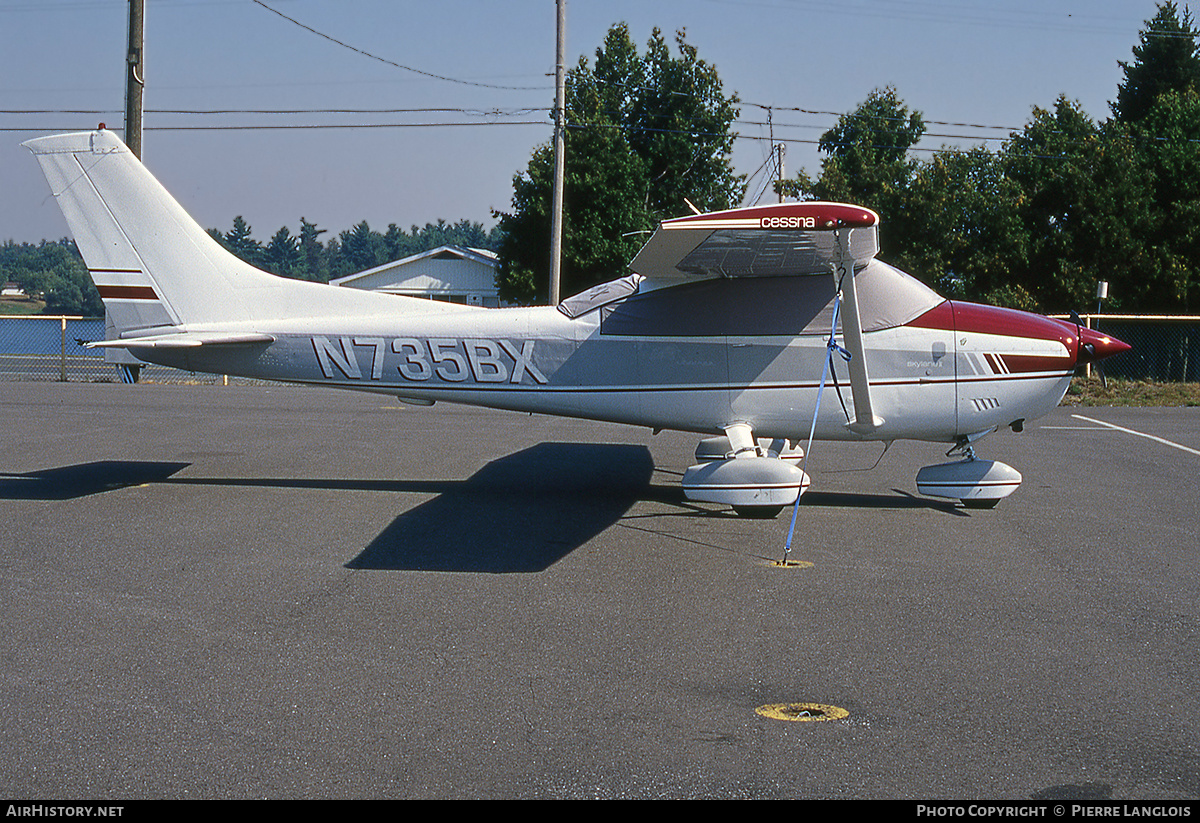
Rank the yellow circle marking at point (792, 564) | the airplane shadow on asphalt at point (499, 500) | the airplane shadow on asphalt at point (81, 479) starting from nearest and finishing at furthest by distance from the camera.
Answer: the yellow circle marking at point (792, 564)
the airplane shadow on asphalt at point (499, 500)
the airplane shadow on asphalt at point (81, 479)

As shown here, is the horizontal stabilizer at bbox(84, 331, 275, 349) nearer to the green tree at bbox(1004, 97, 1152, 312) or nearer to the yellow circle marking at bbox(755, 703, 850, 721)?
the yellow circle marking at bbox(755, 703, 850, 721)

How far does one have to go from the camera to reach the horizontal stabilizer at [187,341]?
8742mm

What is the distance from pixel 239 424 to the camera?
14.3 metres

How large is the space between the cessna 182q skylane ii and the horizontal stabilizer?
0.04 metres

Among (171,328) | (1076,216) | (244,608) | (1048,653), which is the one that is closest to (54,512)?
(171,328)

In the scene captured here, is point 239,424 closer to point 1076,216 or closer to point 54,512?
point 54,512

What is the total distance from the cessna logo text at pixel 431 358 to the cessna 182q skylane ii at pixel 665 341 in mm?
16

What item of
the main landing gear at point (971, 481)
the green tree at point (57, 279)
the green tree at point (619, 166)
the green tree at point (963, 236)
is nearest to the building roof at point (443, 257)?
the green tree at point (619, 166)

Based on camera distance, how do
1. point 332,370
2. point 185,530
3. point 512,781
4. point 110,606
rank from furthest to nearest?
point 332,370
point 185,530
point 110,606
point 512,781

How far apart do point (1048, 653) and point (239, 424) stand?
12032 mm

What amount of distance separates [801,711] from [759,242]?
4074mm

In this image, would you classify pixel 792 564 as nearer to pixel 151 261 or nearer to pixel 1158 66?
pixel 151 261

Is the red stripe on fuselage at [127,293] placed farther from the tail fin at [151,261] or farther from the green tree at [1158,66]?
the green tree at [1158,66]

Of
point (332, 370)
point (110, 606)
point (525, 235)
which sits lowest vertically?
point (110, 606)
